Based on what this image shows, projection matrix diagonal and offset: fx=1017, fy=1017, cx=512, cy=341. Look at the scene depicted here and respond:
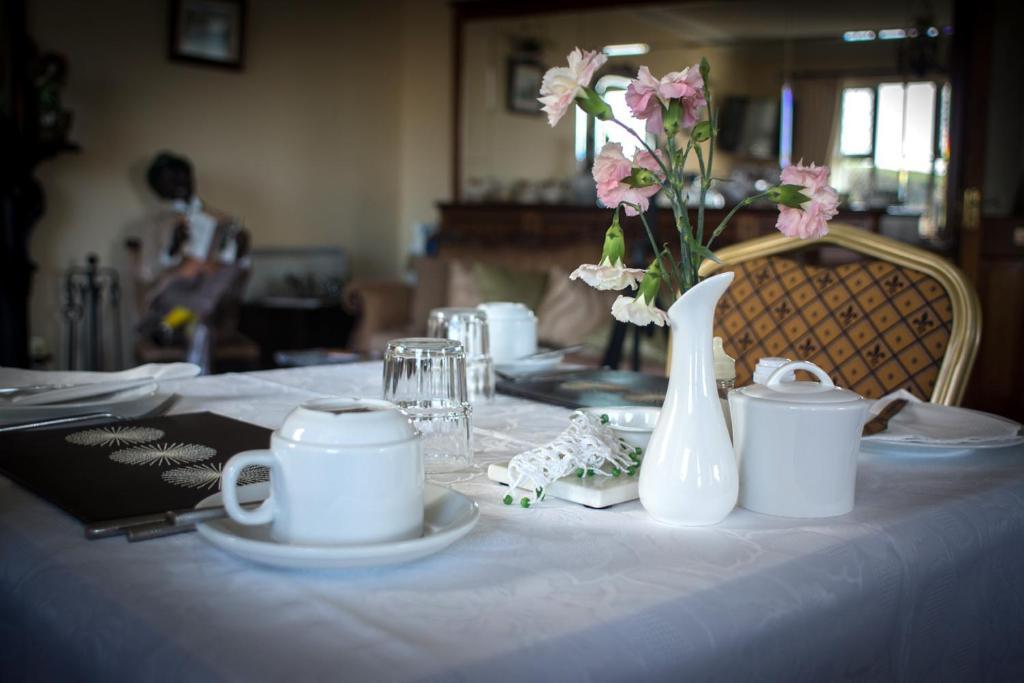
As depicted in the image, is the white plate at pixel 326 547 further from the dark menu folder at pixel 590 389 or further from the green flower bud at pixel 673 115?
the dark menu folder at pixel 590 389

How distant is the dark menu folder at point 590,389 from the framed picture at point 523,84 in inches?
166

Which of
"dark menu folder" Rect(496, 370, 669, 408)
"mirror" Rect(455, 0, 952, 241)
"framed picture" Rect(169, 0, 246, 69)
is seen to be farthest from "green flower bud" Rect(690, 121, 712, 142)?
"framed picture" Rect(169, 0, 246, 69)

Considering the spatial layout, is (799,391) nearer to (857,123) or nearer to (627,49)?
(857,123)

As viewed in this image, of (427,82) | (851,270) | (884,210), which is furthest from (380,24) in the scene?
(851,270)

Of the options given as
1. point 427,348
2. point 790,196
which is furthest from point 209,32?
point 790,196

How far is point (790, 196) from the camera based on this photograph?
82 cm

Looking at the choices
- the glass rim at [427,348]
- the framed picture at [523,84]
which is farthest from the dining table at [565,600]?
the framed picture at [523,84]

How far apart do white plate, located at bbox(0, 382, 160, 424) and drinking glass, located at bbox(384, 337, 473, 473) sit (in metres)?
0.38

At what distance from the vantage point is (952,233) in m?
4.20

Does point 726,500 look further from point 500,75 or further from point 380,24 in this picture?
point 380,24

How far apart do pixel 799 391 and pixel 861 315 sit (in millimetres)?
909

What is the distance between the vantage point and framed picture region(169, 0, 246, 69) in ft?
15.6

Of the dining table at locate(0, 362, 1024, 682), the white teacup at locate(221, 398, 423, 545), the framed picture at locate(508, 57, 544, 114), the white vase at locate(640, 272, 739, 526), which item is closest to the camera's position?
the dining table at locate(0, 362, 1024, 682)

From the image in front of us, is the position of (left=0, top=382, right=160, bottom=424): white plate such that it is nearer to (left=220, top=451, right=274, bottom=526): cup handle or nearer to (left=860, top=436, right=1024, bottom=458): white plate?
(left=220, top=451, right=274, bottom=526): cup handle
